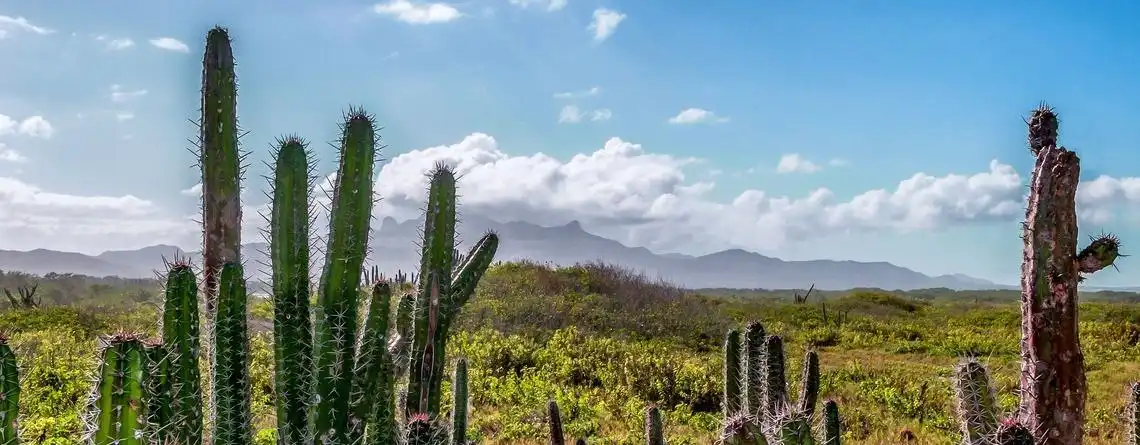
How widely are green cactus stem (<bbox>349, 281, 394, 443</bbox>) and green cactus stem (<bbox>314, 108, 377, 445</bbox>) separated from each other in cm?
6

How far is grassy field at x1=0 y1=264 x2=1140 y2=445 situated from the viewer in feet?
31.4

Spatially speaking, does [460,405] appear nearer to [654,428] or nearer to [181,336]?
[654,428]

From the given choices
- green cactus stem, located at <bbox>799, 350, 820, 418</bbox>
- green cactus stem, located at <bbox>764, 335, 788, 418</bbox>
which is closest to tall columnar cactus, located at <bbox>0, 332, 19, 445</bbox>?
green cactus stem, located at <bbox>764, 335, 788, 418</bbox>

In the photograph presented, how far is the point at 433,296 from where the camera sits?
391 centimetres

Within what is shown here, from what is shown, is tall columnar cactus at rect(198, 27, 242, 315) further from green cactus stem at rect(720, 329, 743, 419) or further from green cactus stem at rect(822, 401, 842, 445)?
green cactus stem at rect(822, 401, 842, 445)

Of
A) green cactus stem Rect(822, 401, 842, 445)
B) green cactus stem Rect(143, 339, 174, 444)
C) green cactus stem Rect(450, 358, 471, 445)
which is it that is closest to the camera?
green cactus stem Rect(143, 339, 174, 444)

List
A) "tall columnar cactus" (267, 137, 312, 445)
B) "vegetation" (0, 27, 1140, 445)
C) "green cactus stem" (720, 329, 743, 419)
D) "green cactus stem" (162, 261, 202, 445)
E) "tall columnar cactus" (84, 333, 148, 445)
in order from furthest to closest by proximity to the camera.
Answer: "green cactus stem" (720, 329, 743, 419) → "tall columnar cactus" (267, 137, 312, 445) → "green cactus stem" (162, 261, 202, 445) → "vegetation" (0, 27, 1140, 445) → "tall columnar cactus" (84, 333, 148, 445)

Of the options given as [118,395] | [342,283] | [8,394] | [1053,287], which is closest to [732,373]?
[1053,287]

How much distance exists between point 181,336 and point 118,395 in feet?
2.02

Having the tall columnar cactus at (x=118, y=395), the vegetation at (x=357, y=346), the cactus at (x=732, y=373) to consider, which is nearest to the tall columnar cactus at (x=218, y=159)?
the vegetation at (x=357, y=346)

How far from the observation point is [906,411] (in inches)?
440

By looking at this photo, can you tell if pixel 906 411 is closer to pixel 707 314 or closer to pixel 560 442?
pixel 560 442

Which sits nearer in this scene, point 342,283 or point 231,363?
point 231,363

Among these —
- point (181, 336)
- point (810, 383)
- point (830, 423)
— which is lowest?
point (830, 423)
